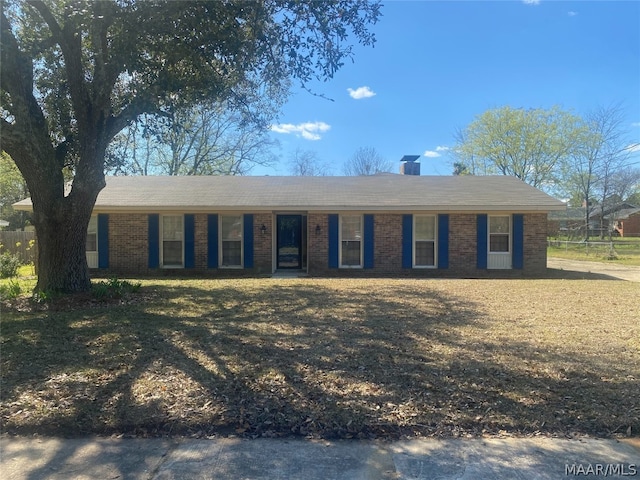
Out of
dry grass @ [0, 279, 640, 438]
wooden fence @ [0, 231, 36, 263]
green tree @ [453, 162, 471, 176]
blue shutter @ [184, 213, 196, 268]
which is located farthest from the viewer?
green tree @ [453, 162, 471, 176]

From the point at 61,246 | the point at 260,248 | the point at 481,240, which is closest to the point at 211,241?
the point at 260,248

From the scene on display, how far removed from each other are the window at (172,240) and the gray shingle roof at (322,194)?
2.05 feet

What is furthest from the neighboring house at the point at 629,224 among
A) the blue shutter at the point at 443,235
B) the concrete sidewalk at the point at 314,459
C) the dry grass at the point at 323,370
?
the concrete sidewalk at the point at 314,459

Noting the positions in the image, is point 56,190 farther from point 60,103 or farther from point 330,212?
point 330,212

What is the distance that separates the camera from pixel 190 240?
14703mm

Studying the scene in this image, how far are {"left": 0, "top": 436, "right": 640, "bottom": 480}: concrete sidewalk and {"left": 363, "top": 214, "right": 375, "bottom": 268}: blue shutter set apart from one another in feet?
36.8

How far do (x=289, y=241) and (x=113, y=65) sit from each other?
886 centimetres

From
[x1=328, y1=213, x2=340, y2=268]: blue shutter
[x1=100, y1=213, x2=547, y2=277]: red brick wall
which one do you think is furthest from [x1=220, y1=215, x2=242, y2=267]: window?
[x1=328, y1=213, x2=340, y2=268]: blue shutter

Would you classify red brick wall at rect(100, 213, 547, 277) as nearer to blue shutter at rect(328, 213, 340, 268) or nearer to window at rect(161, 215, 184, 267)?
blue shutter at rect(328, 213, 340, 268)

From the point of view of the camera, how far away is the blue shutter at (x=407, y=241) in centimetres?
1457

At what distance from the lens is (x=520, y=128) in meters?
38.6

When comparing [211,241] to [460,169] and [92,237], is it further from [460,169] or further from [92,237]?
[460,169]

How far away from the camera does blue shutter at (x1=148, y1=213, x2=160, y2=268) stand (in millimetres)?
14703

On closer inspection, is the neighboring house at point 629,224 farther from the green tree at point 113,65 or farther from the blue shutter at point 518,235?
the green tree at point 113,65
